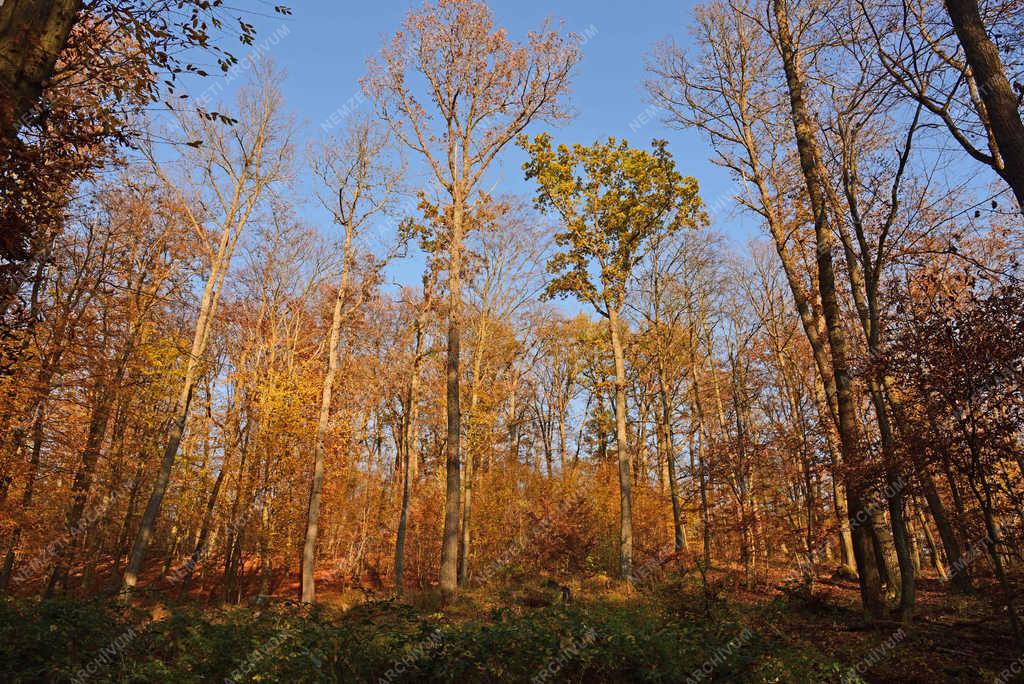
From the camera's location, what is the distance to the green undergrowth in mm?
4160

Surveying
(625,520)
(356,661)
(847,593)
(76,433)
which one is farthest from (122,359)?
(847,593)

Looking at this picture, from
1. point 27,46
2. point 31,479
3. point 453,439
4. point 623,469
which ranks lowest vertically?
point 31,479

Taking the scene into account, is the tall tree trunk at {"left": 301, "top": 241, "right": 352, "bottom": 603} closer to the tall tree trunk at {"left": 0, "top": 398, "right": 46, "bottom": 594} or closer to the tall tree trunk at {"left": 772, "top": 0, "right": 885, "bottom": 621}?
the tall tree trunk at {"left": 0, "top": 398, "right": 46, "bottom": 594}

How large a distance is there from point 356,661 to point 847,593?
40.1ft

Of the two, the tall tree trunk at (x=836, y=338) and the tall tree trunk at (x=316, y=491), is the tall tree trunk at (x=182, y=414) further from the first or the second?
the tall tree trunk at (x=836, y=338)

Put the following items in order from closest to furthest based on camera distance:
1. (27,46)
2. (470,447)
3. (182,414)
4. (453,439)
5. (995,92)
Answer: (27,46) < (995,92) < (453,439) < (182,414) < (470,447)

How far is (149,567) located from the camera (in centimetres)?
2392

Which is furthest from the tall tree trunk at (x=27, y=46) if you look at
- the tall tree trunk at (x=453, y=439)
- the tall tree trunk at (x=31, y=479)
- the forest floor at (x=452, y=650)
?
the tall tree trunk at (x=31, y=479)

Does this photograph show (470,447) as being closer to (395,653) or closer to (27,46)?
(395,653)

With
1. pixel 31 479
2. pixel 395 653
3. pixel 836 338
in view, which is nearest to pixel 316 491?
pixel 31 479

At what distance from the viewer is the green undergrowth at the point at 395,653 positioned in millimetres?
4160

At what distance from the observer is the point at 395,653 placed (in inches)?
180

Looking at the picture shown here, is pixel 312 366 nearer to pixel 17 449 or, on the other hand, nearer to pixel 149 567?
pixel 17 449

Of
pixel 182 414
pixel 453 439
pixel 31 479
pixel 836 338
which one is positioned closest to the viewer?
pixel 836 338
